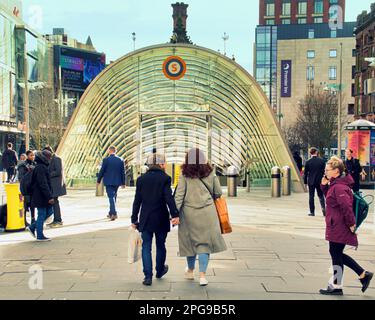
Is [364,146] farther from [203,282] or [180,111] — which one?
[203,282]

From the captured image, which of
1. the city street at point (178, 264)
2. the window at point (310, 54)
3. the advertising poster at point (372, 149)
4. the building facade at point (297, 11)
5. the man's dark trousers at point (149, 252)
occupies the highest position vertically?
the building facade at point (297, 11)

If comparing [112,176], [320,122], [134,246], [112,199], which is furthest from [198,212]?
[320,122]

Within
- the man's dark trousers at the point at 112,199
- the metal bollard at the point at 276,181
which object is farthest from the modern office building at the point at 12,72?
the man's dark trousers at the point at 112,199

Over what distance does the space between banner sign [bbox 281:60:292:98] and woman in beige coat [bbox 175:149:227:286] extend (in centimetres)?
8418

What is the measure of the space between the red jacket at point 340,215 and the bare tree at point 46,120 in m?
40.0

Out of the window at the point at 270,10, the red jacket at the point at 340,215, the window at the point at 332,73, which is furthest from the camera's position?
the window at the point at 270,10

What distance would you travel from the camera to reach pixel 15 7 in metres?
59.2

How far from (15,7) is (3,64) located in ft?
27.1

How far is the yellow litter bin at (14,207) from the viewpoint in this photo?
436 inches

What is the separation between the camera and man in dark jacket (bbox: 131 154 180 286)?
6.77m

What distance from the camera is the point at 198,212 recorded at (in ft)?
22.1

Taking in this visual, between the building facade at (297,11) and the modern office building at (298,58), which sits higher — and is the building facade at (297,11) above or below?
above

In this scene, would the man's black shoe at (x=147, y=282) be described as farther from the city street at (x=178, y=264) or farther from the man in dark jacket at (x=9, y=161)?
the man in dark jacket at (x=9, y=161)

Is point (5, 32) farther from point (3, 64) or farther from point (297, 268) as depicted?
point (297, 268)
